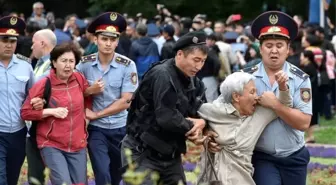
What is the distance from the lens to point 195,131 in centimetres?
833

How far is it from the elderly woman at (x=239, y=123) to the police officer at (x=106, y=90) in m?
2.40

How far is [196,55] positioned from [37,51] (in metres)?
2.88

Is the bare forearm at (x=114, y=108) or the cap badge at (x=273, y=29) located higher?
the cap badge at (x=273, y=29)

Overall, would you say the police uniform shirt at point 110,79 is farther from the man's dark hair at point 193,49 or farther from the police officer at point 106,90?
the man's dark hair at point 193,49

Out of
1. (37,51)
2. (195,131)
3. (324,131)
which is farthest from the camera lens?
(324,131)

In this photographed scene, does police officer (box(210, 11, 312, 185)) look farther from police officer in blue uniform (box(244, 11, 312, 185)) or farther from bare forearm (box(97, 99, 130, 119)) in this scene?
bare forearm (box(97, 99, 130, 119))

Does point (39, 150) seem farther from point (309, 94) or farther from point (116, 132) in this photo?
point (309, 94)

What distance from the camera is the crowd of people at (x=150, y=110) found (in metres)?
8.42

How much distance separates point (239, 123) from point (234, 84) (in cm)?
33

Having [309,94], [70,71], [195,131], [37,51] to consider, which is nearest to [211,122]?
[195,131]

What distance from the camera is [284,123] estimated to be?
858cm

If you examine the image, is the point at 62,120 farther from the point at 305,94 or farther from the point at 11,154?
the point at 305,94

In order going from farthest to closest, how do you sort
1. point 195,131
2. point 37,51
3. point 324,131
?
point 324,131 → point 37,51 → point 195,131

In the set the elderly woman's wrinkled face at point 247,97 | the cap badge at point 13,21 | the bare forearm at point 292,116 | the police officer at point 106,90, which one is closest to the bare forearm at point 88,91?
the police officer at point 106,90
